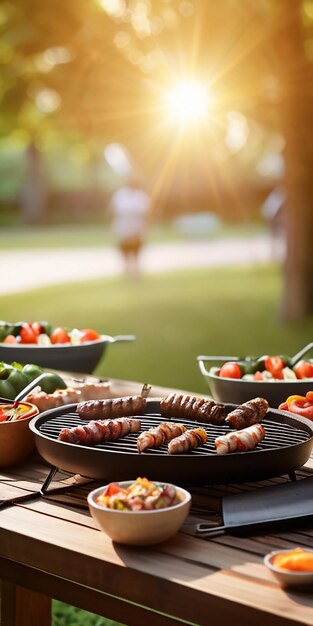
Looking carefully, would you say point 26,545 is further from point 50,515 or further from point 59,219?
point 59,219

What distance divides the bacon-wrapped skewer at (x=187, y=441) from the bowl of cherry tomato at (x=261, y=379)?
72 cm

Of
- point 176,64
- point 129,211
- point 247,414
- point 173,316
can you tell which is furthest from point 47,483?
point 129,211

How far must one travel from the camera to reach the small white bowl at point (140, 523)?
214 centimetres

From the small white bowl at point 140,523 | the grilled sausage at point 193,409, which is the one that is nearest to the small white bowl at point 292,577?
the small white bowl at point 140,523

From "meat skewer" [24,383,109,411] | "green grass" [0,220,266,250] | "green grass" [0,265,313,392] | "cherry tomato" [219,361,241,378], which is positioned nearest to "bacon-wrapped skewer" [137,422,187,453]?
"meat skewer" [24,383,109,411]

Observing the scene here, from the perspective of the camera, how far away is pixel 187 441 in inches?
101

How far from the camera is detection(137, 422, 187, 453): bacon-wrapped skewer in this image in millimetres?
2555

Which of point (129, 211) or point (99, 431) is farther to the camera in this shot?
point (129, 211)

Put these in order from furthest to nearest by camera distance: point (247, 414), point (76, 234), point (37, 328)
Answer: point (76, 234) → point (37, 328) → point (247, 414)

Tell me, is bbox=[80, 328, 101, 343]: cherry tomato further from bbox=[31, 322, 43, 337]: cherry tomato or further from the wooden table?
the wooden table

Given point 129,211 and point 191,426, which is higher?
point 129,211

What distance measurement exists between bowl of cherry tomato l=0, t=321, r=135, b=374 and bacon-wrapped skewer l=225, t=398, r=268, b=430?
1.27m

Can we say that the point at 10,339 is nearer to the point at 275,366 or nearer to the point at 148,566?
the point at 275,366

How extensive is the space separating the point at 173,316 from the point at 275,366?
10583 millimetres
